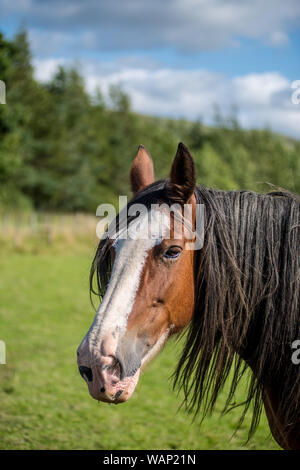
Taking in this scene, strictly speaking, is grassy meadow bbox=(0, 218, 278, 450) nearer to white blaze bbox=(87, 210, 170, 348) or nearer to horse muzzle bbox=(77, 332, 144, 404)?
horse muzzle bbox=(77, 332, 144, 404)

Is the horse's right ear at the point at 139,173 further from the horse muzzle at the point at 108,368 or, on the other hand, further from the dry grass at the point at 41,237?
the dry grass at the point at 41,237

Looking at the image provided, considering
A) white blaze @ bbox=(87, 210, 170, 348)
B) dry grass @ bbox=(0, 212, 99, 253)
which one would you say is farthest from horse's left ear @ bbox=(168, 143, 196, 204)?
dry grass @ bbox=(0, 212, 99, 253)

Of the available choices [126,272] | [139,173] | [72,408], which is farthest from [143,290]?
[72,408]

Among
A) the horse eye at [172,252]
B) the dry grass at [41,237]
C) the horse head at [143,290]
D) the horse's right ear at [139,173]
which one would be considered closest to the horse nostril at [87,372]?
the horse head at [143,290]

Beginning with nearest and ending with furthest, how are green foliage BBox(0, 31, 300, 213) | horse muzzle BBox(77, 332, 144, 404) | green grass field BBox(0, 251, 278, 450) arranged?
1. horse muzzle BBox(77, 332, 144, 404)
2. green grass field BBox(0, 251, 278, 450)
3. green foliage BBox(0, 31, 300, 213)

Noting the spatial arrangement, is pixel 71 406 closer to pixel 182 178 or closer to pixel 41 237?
pixel 182 178

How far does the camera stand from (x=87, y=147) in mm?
43375

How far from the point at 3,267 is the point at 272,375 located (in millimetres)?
13418

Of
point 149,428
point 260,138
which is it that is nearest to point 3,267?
point 149,428

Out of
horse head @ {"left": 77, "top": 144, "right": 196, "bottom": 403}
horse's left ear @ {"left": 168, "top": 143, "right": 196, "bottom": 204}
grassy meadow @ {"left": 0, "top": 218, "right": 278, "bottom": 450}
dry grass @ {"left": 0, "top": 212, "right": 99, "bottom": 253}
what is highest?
horse's left ear @ {"left": 168, "top": 143, "right": 196, "bottom": 204}

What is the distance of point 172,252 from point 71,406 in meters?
3.86

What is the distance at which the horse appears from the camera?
197 centimetres

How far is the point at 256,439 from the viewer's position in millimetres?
4344

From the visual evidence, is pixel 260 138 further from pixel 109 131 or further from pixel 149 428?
pixel 149 428
